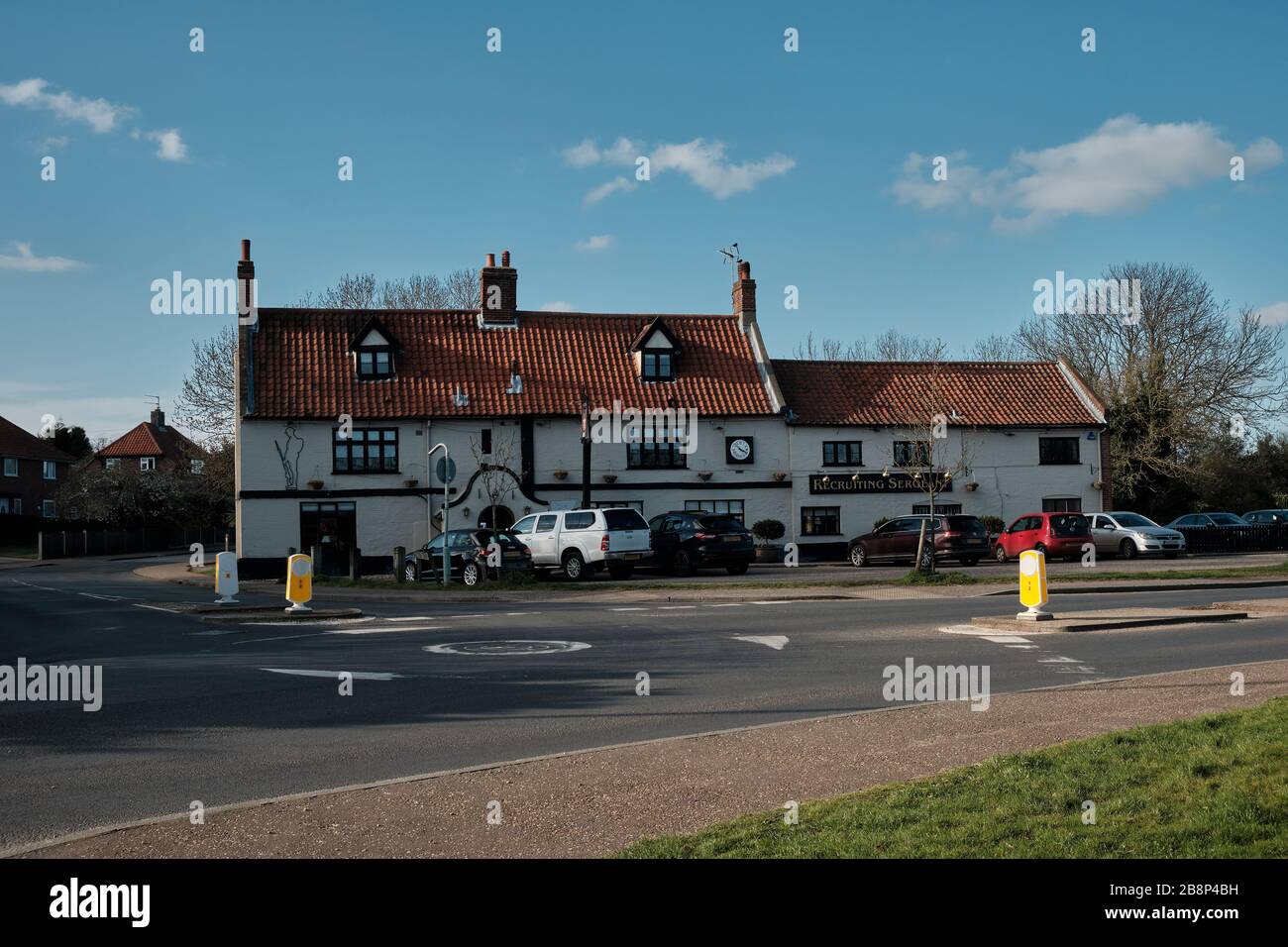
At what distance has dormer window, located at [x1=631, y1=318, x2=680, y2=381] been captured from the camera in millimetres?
41219

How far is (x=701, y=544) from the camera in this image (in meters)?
31.0

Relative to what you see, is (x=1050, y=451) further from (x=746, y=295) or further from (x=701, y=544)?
(x=701, y=544)

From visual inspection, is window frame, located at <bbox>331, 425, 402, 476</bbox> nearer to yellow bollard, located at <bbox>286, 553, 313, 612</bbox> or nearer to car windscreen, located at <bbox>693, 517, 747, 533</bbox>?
car windscreen, located at <bbox>693, 517, 747, 533</bbox>

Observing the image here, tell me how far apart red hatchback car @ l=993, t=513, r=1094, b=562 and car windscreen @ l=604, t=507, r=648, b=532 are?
1279 centimetres

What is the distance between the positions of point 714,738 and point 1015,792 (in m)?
2.80

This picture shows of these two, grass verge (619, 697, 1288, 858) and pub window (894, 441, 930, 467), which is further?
pub window (894, 441, 930, 467)

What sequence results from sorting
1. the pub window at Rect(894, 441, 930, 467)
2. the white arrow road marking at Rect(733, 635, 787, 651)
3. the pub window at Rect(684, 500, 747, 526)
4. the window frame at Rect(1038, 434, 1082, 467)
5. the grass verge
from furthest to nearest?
the window frame at Rect(1038, 434, 1082, 467) → the pub window at Rect(894, 441, 930, 467) → the pub window at Rect(684, 500, 747, 526) → the white arrow road marking at Rect(733, 635, 787, 651) → the grass verge

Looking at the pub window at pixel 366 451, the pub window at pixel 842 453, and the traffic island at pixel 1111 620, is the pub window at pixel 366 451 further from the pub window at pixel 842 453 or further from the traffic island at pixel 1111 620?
the traffic island at pixel 1111 620

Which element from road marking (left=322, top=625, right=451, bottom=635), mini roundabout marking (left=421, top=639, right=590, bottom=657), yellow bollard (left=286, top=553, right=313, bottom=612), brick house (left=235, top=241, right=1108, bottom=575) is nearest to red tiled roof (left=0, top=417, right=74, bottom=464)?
brick house (left=235, top=241, right=1108, bottom=575)

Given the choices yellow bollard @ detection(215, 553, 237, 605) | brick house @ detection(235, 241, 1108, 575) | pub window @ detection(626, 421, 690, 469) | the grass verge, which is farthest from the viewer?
pub window @ detection(626, 421, 690, 469)

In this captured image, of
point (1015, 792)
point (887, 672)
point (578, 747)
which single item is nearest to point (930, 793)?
point (1015, 792)

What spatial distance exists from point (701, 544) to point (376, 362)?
14.8 metres

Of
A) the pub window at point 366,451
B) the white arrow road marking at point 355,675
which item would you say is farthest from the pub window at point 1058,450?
the white arrow road marking at point 355,675

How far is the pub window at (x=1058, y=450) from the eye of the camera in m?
42.5
